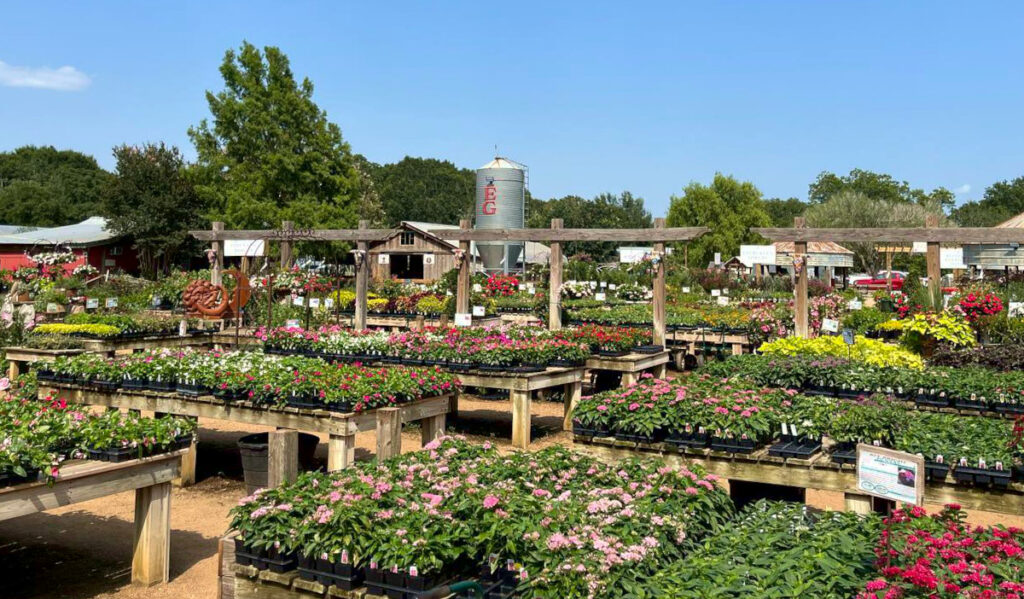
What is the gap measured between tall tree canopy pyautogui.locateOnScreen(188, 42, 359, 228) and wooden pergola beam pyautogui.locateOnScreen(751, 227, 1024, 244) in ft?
74.4

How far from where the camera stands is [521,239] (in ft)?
50.8

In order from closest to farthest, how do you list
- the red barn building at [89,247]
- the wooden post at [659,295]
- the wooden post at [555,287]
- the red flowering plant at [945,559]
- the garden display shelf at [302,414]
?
the red flowering plant at [945,559], the garden display shelf at [302,414], the wooden post at [659,295], the wooden post at [555,287], the red barn building at [89,247]

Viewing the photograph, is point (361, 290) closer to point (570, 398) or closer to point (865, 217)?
point (570, 398)

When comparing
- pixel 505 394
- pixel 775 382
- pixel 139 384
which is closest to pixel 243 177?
pixel 505 394

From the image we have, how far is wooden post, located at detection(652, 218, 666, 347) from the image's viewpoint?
1315cm

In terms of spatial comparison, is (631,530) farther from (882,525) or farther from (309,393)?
(309,393)

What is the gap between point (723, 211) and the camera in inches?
1859

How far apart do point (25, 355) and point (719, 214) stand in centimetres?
3879

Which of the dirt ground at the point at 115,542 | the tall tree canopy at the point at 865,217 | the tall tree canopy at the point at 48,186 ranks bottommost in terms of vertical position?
the dirt ground at the point at 115,542

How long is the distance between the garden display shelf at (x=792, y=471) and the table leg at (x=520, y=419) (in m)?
3.30

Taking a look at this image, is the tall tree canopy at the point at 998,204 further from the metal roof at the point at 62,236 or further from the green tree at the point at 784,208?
the metal roof at the point at 62,236

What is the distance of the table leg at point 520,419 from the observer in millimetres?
10125

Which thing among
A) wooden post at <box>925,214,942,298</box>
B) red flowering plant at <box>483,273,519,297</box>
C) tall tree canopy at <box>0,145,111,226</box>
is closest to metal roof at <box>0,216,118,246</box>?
tall tree canopy at <box>0,145,111,226</box>

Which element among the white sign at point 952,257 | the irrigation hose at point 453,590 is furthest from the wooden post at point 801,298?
the irrigation hose at point 453,590
